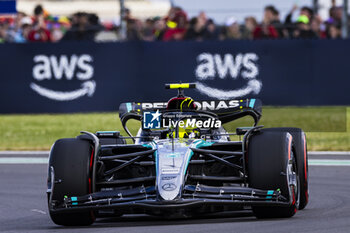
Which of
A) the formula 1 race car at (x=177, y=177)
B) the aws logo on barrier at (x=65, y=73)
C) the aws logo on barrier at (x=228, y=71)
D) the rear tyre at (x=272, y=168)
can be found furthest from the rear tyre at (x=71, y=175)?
the aws logo on barrier at (x=65, y=73)

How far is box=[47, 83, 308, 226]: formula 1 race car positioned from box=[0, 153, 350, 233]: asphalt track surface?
132 mm

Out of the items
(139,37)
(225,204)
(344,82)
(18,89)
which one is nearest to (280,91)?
(344,82)

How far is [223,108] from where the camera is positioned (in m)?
9.45

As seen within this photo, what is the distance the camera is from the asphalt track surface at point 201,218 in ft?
22.7

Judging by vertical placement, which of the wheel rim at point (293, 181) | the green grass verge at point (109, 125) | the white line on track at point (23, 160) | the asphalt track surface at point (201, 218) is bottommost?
the green grass verge at point (109, 125)

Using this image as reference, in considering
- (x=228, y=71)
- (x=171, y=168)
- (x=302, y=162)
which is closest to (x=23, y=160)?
(x=228, y=71)

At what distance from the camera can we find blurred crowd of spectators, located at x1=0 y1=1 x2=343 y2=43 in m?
19.9

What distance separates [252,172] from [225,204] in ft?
1.36

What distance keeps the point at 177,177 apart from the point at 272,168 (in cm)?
76

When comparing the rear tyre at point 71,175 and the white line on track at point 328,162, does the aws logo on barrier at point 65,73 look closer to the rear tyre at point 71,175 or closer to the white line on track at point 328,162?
the white line on track at point 328,162

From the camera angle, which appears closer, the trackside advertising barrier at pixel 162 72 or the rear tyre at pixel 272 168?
the rear tyre at pixel 272 168

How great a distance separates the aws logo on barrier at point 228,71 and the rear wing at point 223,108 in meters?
9.19

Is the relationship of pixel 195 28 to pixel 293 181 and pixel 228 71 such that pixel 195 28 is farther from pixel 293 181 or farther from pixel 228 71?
pixel 293 181

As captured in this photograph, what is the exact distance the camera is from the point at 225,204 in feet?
22.9
